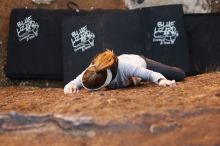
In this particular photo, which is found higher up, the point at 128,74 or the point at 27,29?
the point at 27,29

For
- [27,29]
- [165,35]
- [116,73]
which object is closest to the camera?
[116,73]

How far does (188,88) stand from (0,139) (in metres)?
1.48

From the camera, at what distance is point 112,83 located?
4504mm

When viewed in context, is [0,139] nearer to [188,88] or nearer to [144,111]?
[144,111]

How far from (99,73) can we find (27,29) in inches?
143

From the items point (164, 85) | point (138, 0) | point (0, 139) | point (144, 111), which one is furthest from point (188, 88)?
point (138, 0)

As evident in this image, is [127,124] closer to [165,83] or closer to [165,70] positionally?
[165,83]

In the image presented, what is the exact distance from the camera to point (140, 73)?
4.47 m

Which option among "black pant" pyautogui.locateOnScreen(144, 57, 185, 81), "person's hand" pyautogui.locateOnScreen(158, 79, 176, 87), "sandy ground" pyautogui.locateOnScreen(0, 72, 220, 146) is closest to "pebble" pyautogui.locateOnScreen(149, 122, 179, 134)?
"sandy ground" pyautogui.locateOnScreen(0, 72, 220, 146)

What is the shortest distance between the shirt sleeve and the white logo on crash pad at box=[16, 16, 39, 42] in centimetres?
338

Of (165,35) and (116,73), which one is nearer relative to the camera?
(116,73)

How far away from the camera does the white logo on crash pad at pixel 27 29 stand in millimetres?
7633

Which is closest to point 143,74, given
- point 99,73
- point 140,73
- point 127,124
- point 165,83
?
point 140,73

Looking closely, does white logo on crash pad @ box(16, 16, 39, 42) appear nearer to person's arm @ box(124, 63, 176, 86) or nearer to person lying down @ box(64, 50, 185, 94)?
person lying down @ box(64, 50, 185, 94)
